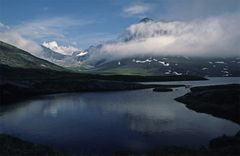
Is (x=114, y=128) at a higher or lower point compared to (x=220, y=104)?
lower

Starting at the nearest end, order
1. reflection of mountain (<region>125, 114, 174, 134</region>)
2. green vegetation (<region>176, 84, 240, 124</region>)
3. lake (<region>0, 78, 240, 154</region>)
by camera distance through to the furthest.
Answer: lake (<region>0, 78, 240, 154</region>), reflection of mountain (<region>125, 114, 174, 134</region>), green vegetation (<region>176, 84, 240, 124</region>)

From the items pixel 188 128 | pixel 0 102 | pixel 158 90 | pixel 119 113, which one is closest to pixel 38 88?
pixel 0 102

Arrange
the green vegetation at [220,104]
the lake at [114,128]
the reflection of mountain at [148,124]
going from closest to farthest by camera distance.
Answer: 1. the lake at [114,128]
2. the reflection of mountain at [148,124]
3. the green vegetation at [220,104]

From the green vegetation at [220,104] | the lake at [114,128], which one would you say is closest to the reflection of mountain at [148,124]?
the lake at [114,128]

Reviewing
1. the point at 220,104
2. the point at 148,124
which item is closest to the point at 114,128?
the point at 148,124

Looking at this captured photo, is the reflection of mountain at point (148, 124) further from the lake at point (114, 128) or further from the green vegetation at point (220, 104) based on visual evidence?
the green vegetation at point (220, 104)

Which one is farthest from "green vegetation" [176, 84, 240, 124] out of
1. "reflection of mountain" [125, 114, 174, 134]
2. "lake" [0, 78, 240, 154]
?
"reflection of mountain" [125, 114, 174, 134]

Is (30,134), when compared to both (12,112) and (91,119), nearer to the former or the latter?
(91,119)

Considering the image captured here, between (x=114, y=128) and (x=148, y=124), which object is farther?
(x=148, y=124)

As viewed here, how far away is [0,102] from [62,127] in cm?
5914

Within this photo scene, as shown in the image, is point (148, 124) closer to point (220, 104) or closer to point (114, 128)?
point (114, 128)

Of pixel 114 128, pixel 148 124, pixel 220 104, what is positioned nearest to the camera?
pixel 114 128

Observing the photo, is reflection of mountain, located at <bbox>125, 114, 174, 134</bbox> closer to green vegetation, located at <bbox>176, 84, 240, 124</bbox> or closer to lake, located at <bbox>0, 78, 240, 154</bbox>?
lake, located at <bbox>0, 78, 240, 154</bbox>

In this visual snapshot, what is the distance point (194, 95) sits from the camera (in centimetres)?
11219
